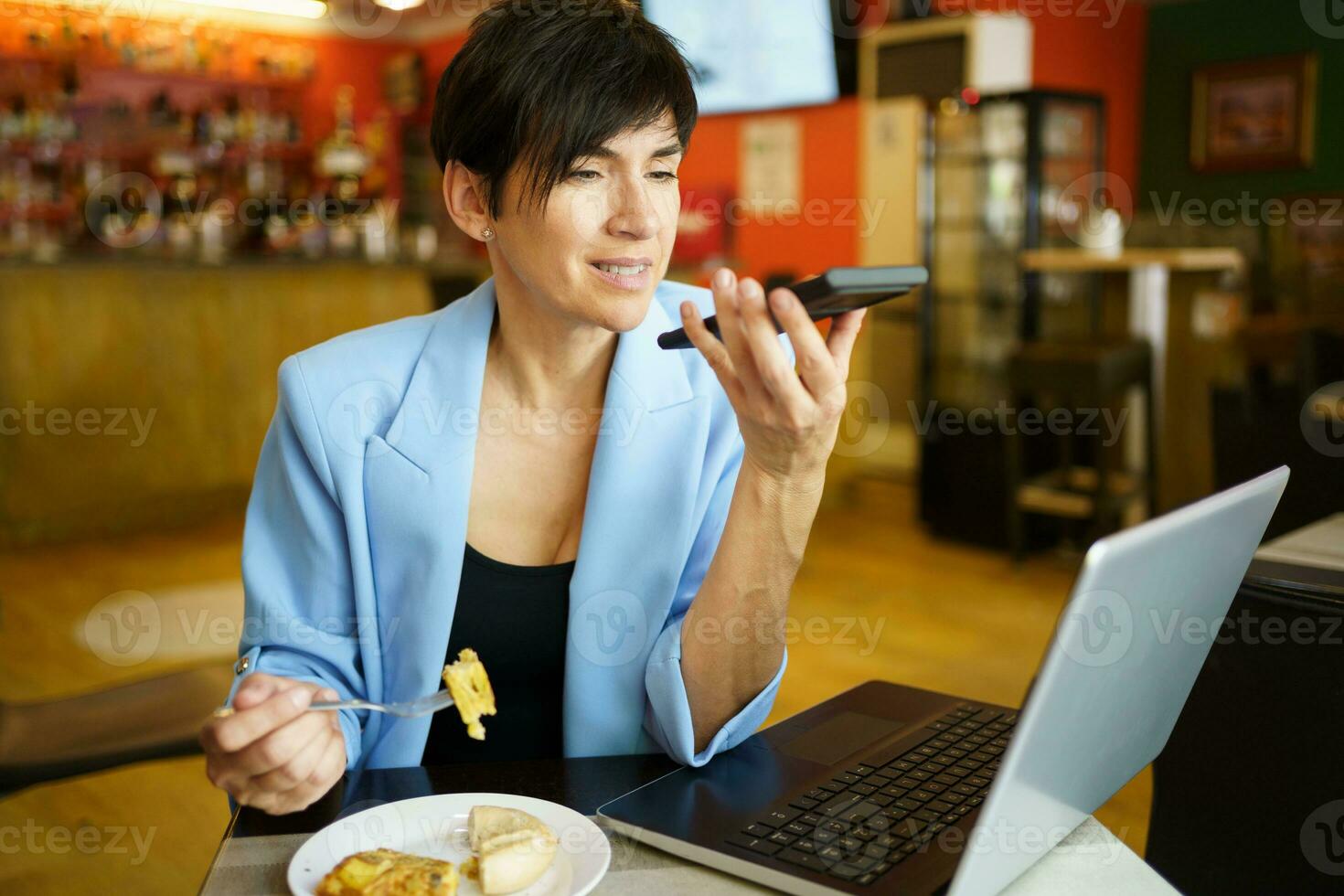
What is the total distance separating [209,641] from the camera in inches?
148

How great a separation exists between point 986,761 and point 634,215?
60cm

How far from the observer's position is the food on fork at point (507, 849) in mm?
755

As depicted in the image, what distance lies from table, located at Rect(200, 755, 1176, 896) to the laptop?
0.02m

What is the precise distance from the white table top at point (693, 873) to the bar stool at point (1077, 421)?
3.54 meters

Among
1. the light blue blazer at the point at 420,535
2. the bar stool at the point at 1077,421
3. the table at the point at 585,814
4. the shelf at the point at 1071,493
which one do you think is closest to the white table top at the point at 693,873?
the table at the point at 585,814

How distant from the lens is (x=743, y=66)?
669 cm

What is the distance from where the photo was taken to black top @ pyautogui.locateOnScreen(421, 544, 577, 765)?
4.09 feet

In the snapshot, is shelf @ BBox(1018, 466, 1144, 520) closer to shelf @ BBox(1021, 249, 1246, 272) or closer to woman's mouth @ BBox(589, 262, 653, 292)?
shelf @ BBox(1021, 249, 1246, 272)

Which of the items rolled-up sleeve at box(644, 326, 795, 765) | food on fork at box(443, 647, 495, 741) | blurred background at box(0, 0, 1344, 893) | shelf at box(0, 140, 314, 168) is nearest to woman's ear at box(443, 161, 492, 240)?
rolled-up sleeve at box(644, 326, 795, 765)

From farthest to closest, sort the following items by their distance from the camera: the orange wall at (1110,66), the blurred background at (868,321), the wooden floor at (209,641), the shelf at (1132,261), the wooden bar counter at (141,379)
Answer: the orange wall at (1110,66)
the wooden bar counter at (141,379)
the shelf at (1132,261)
the blurred background at (868,321)
the wooden floor at (209,641)

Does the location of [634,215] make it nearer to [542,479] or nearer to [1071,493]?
[542,479]

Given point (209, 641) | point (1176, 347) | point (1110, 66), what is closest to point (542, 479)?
point (209, 641)

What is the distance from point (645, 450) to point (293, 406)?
0.37 meters

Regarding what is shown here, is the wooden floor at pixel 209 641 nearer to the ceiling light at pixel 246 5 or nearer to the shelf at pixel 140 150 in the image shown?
the ceiling light at pixel 246 5
